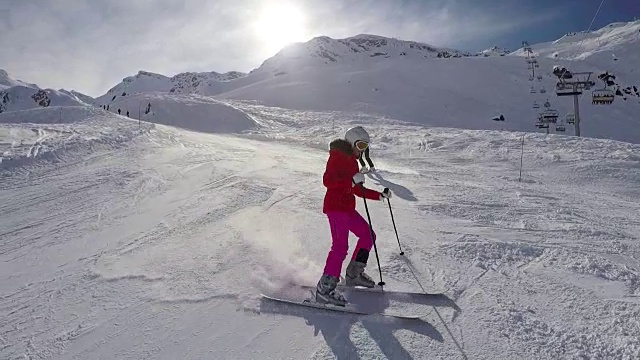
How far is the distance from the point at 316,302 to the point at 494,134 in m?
17.9

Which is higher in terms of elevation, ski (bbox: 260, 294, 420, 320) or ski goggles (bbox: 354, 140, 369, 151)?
ski goggles (bbox: 354, 140, 369, 151)

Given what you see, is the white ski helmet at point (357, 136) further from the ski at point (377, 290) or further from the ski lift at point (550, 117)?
the ski lift at point (550, 117)

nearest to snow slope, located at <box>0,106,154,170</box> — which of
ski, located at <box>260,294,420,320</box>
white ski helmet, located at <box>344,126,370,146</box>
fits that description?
ski, located at <box>260,294,420,320</box>

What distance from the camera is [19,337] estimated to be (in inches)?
153

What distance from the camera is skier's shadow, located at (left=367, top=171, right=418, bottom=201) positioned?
28.9 ft

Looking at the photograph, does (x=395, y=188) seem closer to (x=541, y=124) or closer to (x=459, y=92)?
(x=541, y=124)

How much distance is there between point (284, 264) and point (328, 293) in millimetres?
1166

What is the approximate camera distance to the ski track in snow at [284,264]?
358 cm

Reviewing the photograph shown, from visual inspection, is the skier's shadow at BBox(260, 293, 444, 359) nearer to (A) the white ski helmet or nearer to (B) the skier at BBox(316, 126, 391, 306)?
(B) the skier at BBox(316, 126, 391, 306)

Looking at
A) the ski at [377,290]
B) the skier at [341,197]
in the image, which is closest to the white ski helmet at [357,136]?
the skier at [341,197]

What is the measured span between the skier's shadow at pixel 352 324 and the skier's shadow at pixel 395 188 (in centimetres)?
473

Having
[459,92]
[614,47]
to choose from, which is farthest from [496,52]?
[459,92]

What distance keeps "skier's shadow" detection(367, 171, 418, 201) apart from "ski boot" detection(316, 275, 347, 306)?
182 inches

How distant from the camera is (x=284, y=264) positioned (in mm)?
5223
